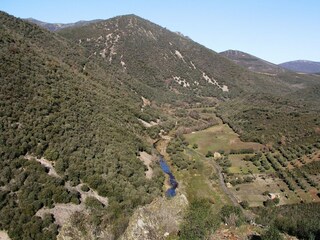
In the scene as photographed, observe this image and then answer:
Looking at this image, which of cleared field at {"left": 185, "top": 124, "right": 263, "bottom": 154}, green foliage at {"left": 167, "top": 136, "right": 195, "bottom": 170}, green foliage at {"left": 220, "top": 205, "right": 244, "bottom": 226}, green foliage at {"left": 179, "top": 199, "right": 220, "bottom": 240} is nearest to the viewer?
green foliage at {"left": 179, "top": 199, "right": 220, "bottom": 240}

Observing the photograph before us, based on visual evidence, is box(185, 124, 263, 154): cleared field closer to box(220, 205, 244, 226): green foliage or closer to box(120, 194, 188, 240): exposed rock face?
box(220, 205, 244, 226): green foliage

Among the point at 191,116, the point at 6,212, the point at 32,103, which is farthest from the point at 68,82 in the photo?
the point at 191,116

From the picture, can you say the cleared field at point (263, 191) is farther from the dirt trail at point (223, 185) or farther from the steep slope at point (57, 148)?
the steep slope at point (57, 148)

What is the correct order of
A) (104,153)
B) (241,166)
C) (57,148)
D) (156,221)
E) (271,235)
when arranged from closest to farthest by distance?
(271,235), (156,221), (57,148), (104,153), (241,166)

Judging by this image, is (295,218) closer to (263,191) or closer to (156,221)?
(263,191)

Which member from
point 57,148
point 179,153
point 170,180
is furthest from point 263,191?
point 57,148

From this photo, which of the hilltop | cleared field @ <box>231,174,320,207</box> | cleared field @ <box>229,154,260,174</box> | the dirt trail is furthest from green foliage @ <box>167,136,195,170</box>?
cleared field @ <box>231,174,320,207</box>
